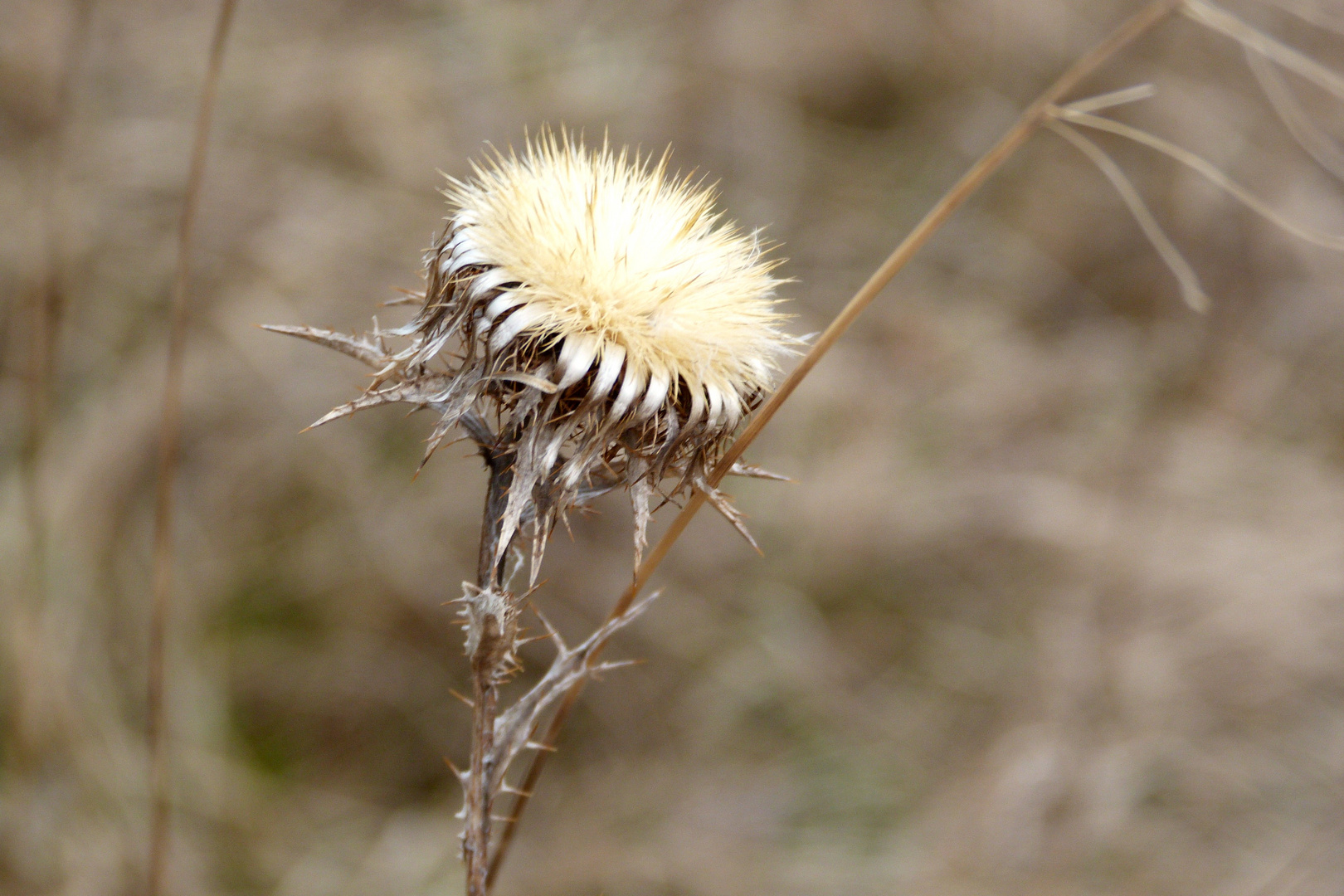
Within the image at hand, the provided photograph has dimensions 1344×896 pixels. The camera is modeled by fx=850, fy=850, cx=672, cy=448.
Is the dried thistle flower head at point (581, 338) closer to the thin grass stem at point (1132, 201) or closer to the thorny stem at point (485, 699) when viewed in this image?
the thorny stem at point (485, 699)

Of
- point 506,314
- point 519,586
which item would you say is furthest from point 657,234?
point 519,586

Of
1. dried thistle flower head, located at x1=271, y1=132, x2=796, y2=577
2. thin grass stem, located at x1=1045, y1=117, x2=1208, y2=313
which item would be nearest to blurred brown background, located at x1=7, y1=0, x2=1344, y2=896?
dried thistle flower head, located at x1=271, y1=132, x2=796, y2=577

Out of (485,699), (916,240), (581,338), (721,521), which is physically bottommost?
(485,699)

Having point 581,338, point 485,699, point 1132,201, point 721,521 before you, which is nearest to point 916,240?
point 1132,201

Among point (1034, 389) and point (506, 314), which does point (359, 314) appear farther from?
point (1034, 389)

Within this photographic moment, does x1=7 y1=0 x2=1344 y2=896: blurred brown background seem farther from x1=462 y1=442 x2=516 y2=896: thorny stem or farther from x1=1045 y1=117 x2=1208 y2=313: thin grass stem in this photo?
x1=1045 y1=117 x2=1208 y2=313: thin grass stem

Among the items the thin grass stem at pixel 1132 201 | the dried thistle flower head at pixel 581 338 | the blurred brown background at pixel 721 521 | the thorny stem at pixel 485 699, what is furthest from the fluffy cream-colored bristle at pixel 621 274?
the blurred brown background at pixel 721 521

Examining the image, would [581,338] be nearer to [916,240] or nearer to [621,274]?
[621,274]
